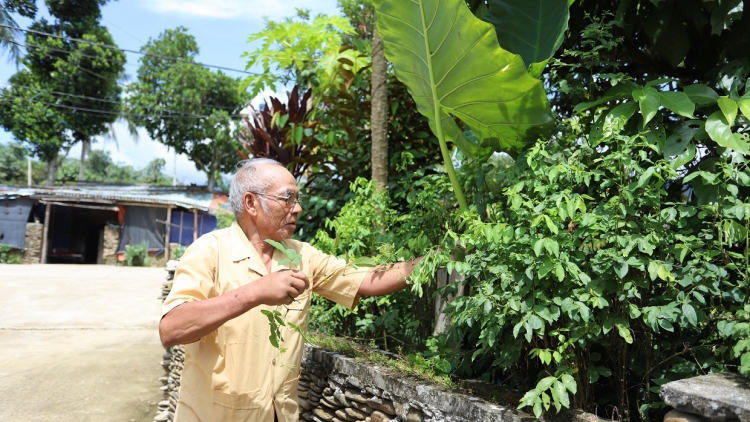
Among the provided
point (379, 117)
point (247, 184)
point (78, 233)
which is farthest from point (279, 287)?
point (78, 233)

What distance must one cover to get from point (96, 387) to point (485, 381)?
6809 millimetres

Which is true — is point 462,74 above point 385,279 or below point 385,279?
above

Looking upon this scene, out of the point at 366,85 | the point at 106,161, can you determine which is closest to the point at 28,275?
the point at 366,85

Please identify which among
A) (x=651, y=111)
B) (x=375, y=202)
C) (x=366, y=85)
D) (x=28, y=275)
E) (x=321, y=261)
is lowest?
(x=28, y=275)

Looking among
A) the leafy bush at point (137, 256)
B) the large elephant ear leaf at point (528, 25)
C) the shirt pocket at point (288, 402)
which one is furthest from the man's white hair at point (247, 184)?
the leafy bush at point (137, 256)

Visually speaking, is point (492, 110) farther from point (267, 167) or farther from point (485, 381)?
point (485, 381)

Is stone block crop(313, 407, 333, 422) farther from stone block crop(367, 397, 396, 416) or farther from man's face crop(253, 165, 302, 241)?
man's face crop(253, 165, 302, 241)

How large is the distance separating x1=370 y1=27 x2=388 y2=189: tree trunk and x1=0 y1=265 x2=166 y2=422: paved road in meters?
4.88

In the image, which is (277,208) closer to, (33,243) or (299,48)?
(299,48)

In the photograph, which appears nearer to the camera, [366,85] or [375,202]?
[375,202]

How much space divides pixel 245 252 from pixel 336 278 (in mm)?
458

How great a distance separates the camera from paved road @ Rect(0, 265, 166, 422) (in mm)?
7164

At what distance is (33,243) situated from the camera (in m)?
23.8

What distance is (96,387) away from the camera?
7.83m
